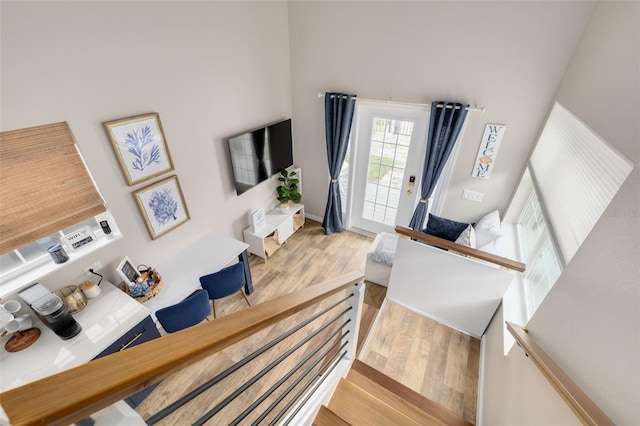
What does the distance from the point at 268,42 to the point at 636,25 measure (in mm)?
3047

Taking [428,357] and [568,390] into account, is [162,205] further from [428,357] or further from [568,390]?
[568,390]

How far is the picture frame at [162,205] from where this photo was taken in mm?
2395

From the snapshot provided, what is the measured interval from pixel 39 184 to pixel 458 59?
3.65 metres

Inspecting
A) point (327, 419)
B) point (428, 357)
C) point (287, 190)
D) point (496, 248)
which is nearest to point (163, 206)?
point (287, 190)

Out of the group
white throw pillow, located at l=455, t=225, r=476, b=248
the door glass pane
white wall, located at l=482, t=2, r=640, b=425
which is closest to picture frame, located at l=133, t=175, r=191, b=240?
the door glass pane

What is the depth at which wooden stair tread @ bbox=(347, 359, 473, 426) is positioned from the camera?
1882mm

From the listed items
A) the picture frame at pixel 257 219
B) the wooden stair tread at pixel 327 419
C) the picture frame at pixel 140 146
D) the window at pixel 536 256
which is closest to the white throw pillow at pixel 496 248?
the window at pixel 536 256

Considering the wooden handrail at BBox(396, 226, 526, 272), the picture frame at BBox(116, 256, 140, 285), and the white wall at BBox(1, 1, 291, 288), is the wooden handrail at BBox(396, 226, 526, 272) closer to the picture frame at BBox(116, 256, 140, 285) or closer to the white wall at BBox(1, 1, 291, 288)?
the white wall at BBox(1, 1, 291, 288)

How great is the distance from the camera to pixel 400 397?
209 cm

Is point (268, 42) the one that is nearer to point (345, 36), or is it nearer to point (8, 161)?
point (345, 36)

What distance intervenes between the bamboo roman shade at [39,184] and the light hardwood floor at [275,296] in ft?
5.24

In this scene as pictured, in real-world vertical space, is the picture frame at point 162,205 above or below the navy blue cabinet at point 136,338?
above

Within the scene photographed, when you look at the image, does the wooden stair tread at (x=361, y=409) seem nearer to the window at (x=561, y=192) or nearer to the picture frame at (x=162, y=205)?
the window at (x=561, y=192)

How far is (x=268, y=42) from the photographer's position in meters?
3.23
